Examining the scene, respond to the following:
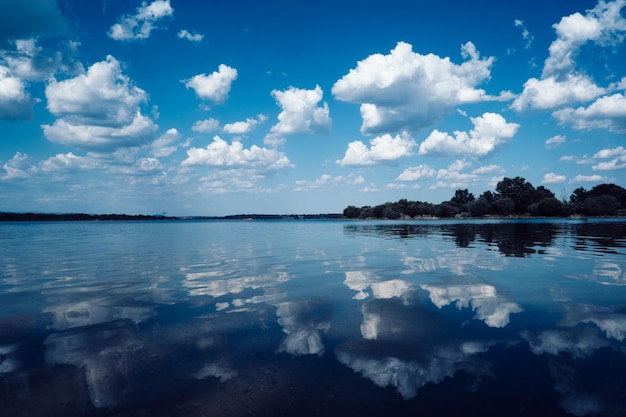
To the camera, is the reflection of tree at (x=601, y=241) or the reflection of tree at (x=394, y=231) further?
the reflection of tree at (x=394, y=231)

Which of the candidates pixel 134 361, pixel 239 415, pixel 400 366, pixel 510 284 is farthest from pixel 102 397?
pixel 510 284

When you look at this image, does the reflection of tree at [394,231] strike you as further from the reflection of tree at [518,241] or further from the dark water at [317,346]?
the dark water at [317,346]

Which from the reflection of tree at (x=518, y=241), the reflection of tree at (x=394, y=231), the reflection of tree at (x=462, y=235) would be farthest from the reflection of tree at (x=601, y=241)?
the reflection of tree at (x=394, y=231)

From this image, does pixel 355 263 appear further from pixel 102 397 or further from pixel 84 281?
pixel 102 397

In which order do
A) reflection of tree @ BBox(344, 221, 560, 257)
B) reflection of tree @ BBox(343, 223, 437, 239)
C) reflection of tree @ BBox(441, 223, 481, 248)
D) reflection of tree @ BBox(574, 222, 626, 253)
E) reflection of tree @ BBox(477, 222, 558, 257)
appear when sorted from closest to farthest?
reflection of tree @ BBox(477, 222, 558, 257) < reflection of tree @ BBox(574, 222, 626, 253) < reflection of tree @ BBox(344, 221, 560, 257) < reflection of tree @ BBox(441, 223, 481, 248) < reflection of tree @ BBox(343, 223, 437, 239)

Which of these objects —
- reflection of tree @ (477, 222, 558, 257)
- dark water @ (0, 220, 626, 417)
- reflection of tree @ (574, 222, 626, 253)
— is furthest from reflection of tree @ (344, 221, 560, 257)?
dark water @ (0, 220, 626, 417)

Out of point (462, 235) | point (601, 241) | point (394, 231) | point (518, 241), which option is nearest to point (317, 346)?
point (518, 241)

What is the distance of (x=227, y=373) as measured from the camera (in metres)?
7.67

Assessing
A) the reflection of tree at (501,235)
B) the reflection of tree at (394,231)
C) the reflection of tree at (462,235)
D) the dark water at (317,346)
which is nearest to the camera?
the dark water at (317,346)

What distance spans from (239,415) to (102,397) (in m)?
2.72

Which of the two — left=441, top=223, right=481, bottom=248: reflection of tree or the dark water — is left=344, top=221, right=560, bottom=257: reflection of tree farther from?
the dark water

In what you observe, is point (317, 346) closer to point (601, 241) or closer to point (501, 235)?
point (601, 241)

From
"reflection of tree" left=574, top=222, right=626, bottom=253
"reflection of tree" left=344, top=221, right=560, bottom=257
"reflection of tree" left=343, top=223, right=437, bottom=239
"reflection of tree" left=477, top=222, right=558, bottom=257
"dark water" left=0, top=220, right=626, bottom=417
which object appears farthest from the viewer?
"reflection of tree" left=343, top=223, right=437, bottom=239

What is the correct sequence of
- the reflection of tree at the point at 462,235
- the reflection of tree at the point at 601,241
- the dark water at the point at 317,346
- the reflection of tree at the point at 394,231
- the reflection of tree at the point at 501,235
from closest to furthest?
the dark water at the point at 317,346 < the reflection of tree at the point at 601,241 < the reflection of tree at the point at 501,235 < the reflection of tree at the point at 462,235 < the reflection of tree at the point at 394,231
